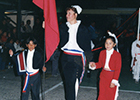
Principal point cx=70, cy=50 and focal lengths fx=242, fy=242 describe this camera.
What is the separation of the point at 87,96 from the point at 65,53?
7.55ft

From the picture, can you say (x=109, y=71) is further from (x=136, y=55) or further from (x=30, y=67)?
(x=136, y=55)

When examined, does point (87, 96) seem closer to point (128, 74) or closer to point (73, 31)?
point (73, 31)

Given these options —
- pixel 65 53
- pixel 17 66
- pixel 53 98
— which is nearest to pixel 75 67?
pixel 65 53

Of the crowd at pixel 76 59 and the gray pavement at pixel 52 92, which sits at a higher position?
the crowd at pixel 76 59

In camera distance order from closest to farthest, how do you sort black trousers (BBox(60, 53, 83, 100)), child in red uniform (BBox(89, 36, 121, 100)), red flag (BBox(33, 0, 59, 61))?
red flag (BBox(33, 0, 59, 61)) → black trousers (BBox(60, 53, 83, 100)) → child in red uniform (BBox(89, 36, 121, 100))

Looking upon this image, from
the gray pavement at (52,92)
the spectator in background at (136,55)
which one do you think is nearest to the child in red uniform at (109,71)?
the gray pavement at (52,92)

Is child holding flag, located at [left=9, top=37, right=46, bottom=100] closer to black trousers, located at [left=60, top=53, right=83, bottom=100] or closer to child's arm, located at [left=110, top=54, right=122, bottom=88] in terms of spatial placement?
black trousers, located at [left=60, top=53, right=83, bottom=100]

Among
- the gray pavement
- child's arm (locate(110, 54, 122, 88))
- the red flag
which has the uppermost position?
the red flag

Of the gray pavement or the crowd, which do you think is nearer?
the crowd

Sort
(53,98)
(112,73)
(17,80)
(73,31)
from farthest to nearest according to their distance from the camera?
(17,80) < (53,98) < (112,73) < (73,31)

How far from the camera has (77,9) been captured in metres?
4.24

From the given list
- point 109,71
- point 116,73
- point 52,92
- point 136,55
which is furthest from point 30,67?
point 136,55

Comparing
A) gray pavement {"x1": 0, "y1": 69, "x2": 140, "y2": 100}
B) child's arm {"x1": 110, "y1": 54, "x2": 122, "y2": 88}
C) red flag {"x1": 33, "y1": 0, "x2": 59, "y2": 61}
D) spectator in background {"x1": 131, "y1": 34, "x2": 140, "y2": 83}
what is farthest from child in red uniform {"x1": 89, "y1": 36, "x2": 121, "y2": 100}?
spectator in background {"x1": 131, "y1": 34, "x2": 140, "y2": 83}

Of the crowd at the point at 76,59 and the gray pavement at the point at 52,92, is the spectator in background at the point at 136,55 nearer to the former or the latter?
the gray pavement at the point at 52,92
